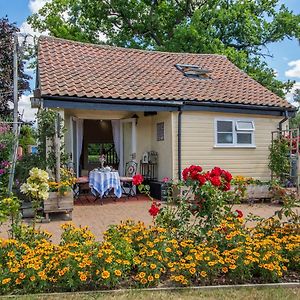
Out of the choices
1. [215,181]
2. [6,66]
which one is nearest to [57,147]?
[215,181]

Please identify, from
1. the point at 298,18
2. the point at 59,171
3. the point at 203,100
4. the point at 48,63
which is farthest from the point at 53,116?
the point at 298,18

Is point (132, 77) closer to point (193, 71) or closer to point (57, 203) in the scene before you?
point (193, 71)

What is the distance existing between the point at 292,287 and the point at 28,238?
312 cm

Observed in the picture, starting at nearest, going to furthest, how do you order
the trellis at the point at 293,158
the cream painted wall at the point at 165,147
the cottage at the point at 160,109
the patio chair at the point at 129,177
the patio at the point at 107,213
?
the patio at the point at 107,213
the cottage at the point at 160,109
the trellis at the point at 293,158
the cream painted wall at the point at 165,147
the patio chair at the point at 129,177

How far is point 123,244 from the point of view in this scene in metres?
4.41

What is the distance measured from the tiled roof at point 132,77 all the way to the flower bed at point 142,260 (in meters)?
6.41

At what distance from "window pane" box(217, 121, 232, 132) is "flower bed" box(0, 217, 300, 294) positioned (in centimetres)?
748

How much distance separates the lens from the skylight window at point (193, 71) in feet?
46.1

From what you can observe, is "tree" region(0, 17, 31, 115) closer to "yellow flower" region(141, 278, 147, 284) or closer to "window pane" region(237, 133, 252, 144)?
"window pane" region(237, 133, 252, 144)

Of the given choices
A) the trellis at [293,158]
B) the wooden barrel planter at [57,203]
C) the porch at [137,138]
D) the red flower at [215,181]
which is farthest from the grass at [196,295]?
the trellis at [293,158]

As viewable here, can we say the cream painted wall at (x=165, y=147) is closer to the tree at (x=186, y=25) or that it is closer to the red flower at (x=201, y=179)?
the red flower at (x=201, y=179)

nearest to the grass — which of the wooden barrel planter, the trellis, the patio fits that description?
the patio

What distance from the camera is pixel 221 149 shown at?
12062 millimetres

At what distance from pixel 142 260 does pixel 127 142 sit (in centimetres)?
882
